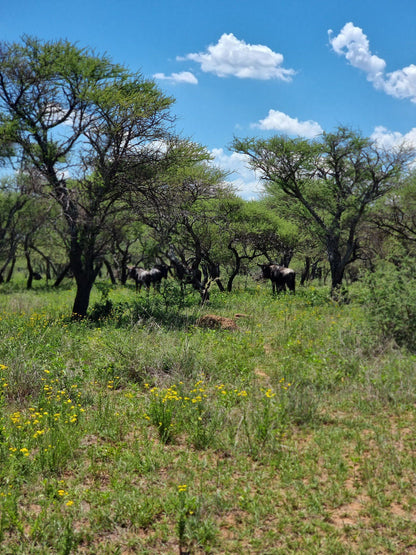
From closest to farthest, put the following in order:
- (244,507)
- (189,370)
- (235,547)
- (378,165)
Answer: (235,547) < (244,507) < (189,370) < (378,165)

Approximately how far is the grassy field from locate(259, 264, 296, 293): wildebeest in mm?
11445

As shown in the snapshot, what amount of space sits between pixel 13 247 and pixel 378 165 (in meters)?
25.0

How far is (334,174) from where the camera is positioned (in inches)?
865

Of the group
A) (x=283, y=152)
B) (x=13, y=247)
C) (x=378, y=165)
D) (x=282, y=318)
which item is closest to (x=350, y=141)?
(x=378, y=165)

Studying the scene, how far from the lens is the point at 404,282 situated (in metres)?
10.6

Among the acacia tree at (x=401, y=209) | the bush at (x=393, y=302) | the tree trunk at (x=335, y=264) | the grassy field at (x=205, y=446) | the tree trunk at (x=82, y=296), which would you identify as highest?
the acacia tree at (x=401, y=209)

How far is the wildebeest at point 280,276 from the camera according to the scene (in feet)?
70.0

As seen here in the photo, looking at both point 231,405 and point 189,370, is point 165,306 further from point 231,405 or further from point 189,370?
point 231,405

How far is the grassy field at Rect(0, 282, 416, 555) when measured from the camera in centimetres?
420

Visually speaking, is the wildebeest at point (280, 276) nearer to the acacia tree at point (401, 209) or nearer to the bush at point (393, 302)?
the acacia tree at point (401, 209)

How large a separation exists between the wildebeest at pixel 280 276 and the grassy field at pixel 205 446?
11.4 metres

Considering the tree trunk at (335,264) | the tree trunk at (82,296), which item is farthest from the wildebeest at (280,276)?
the tree trunk at (82,296)

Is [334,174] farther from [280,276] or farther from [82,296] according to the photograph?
[82,296]

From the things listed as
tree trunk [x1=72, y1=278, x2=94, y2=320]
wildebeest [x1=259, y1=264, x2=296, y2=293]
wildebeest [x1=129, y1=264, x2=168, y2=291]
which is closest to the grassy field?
tree trunk [x1=72, y1=278, x2=94, y2=320]
